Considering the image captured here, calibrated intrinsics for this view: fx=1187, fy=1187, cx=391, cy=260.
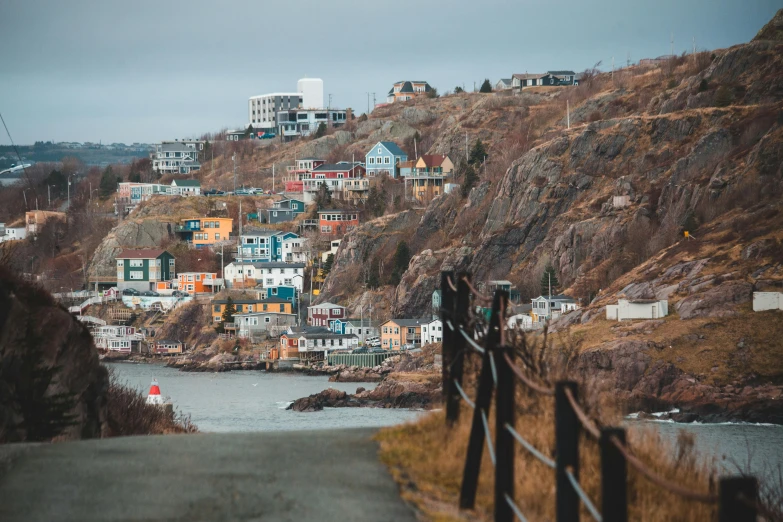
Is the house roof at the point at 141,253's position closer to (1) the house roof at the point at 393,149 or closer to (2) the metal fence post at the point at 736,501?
(1) the house roof at the point at 393,149

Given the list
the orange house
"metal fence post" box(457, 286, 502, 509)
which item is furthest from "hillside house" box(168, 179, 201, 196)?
"metal fence post" box(457, 286, 502, 509)

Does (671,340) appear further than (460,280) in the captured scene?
Yes

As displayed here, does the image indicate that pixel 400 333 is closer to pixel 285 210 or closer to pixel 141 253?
pixel 141 253

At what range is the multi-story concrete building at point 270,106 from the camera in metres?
170

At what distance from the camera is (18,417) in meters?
9.76

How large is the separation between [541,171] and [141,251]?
4346cm

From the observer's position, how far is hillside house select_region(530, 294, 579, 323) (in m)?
70.0

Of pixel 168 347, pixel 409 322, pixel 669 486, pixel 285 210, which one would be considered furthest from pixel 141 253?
pixel 669 486

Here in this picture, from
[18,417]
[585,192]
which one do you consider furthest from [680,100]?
[18,417]

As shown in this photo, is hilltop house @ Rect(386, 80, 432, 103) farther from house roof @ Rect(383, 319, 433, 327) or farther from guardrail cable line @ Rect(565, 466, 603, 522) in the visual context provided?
guardrail cable line @ Rect(565, 466, 603, 522)

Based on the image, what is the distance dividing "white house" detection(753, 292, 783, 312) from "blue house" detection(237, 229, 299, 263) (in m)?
58.3

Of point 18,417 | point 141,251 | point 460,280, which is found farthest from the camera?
point 141,251

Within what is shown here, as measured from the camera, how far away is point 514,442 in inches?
235

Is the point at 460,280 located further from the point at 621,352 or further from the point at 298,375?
the point at 298,375
